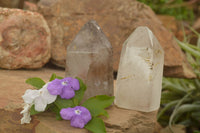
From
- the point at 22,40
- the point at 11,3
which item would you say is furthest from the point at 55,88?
the point at 11,3

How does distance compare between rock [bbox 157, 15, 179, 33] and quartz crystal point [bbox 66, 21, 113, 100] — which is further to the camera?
rock [bbox 157, 15, 179, 33]

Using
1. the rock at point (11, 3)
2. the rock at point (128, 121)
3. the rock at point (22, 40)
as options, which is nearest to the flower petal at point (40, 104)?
the rock at point (128, 121)

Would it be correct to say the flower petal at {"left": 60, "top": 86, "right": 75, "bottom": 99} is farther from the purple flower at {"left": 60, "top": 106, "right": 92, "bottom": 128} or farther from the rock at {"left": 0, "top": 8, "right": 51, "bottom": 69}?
the rock at {"left": 0, "top": 8, "right": 51, "bottom": 69}

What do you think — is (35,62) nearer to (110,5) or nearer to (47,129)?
(110,5)

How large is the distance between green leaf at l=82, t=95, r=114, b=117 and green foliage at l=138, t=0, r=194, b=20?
190 inches

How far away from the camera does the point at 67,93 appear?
3.98 feet

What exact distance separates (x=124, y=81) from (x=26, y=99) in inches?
22.2

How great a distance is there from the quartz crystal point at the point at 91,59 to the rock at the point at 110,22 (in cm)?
106

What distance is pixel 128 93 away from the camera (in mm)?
1439

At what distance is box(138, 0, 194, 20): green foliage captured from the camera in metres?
5.81

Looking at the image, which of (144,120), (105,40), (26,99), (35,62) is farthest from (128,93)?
(35,62)

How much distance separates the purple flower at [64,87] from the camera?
1.20m

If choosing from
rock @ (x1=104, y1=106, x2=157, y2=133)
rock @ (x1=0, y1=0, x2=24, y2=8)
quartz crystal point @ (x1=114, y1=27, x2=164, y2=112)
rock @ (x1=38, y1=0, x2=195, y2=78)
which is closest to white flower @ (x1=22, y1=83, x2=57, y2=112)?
rock @ (x1=104, y1=106, x2=157, y2=133)

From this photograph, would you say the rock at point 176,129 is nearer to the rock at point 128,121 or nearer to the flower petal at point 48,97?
the rock at point 128,121
